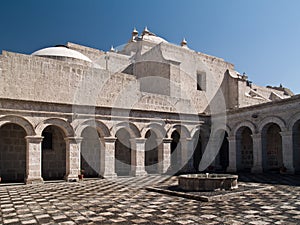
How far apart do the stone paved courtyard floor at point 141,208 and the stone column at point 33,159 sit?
2278mm

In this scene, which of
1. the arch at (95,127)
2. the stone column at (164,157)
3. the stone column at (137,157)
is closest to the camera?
the arch at (95,127)

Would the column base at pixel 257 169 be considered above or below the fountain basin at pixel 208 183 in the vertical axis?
below

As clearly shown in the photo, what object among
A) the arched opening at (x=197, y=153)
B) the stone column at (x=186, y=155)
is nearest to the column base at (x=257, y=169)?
the stone column at (x=186, y=155)

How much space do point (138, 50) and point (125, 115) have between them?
9.21 m

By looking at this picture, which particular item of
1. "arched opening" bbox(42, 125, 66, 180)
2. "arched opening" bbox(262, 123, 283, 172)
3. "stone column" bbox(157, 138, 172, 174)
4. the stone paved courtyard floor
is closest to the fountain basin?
the stone paved courtyard floor

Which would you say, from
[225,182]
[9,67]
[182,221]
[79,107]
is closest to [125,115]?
[79,107]

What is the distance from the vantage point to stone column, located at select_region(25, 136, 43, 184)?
38.1 ft

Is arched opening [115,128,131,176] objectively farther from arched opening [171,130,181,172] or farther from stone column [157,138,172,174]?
arched opening [171,130,181,172]

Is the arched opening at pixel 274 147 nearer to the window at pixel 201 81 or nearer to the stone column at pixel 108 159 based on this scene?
the window at pixel 201 81

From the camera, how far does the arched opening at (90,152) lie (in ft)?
50.5

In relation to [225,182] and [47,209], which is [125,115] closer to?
[225,182]

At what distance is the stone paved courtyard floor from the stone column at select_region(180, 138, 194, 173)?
748cm

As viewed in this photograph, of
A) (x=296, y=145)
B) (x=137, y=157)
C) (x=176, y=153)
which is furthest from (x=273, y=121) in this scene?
(x=137, y=157)

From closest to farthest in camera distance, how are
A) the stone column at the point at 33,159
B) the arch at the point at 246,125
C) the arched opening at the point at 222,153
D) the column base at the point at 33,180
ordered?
the column base at the point at 33,180
the stone column at the point at 33,159
the arch at the point at 246,125
the arched opening at the point at 222,153
